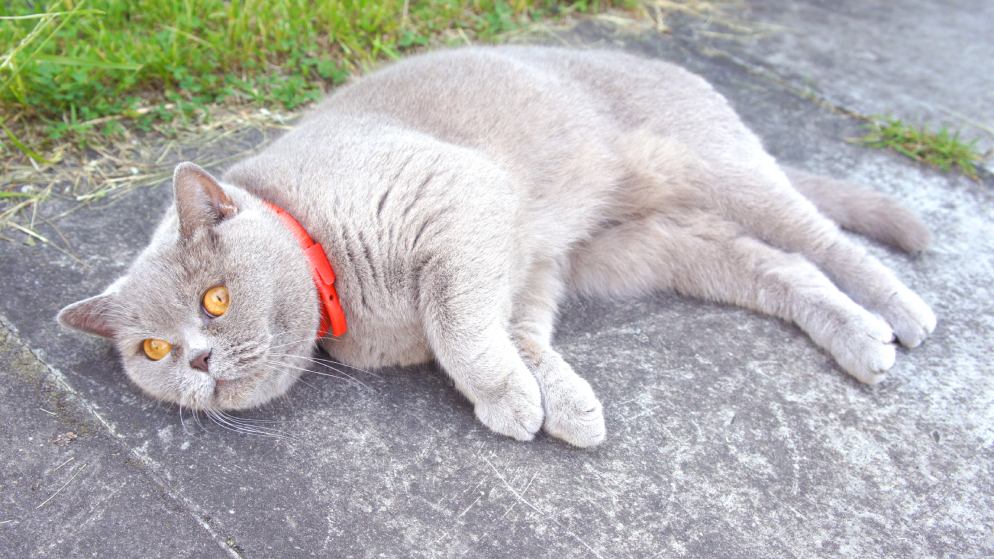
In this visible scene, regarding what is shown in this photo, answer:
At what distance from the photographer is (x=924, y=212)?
268 centimetres

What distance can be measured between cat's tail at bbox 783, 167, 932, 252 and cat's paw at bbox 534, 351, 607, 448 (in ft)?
3.94

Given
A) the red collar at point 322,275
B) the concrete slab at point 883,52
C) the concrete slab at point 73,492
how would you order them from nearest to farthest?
the concrete slab at point 73,492 < the red collar at point 322,275 < the concrete slab at point 883,52

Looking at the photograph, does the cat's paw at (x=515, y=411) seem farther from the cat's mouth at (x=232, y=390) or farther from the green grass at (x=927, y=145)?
the green grass at (x=927, y=145)

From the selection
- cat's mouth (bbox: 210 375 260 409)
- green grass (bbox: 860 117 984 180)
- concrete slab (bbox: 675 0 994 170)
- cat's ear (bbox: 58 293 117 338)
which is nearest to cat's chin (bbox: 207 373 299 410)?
cat's mouth (bbox: 210 375 260 409)

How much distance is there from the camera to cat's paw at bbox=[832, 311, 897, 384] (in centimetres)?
198

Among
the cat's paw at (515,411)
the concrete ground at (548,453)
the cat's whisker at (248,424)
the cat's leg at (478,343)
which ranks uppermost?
the cat's leg at (478,343)

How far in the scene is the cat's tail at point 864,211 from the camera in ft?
7.93

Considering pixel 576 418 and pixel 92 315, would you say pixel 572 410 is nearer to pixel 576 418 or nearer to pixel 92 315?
pixel 576 418

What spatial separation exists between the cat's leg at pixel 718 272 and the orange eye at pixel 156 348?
119cm

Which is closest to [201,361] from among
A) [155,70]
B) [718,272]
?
[718,272]

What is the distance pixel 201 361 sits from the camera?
5.72 feet

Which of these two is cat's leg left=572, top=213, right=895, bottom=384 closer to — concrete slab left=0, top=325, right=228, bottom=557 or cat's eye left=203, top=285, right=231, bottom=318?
cat's eye left=203, top=285, right=231, bottom=318

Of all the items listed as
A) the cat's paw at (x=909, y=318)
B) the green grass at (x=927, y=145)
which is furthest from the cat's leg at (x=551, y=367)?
the green grass at (x=927, y=145)

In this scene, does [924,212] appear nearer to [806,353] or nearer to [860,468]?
[806,353]
